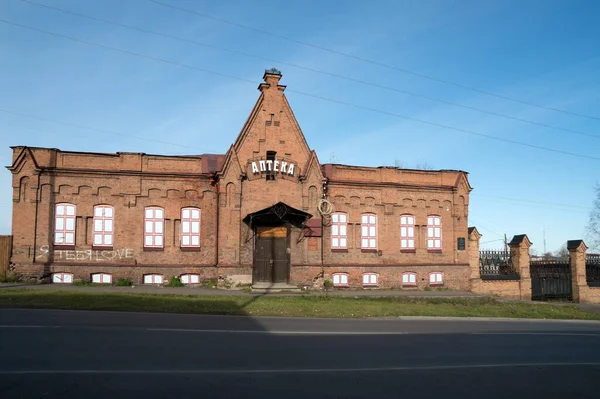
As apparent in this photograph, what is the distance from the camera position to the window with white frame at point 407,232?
30.3 meters

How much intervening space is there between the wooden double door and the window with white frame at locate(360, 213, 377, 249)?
169 inches

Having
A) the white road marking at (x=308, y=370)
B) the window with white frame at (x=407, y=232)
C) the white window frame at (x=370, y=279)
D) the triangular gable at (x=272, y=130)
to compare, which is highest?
the triangular gable at (x=272, y=130)

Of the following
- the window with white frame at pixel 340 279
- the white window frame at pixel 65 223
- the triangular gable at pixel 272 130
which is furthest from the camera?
the window with white frame at pixel 340 279

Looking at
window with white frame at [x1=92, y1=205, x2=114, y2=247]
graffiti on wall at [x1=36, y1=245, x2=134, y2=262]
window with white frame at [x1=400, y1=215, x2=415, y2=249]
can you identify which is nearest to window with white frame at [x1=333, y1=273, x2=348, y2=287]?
window with white frame at [x1=400, y1=215, x2=415, y2=249]

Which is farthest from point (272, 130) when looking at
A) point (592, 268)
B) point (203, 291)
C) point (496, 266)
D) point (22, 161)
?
point (592, 268)

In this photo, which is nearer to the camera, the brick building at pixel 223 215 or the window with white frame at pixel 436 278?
the brick building at pixel 223 215

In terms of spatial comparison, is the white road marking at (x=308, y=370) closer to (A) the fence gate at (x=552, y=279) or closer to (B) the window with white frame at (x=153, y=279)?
(B) the window with white frame at (x=153, y=279)

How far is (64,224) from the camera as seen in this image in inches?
1008

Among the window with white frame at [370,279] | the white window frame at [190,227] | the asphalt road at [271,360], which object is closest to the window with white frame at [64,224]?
the white window frame at [190,227]

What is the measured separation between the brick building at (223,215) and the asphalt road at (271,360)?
10.5m

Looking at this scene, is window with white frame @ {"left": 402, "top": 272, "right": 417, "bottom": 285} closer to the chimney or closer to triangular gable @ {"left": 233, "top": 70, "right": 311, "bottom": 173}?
triangular gable @ {"left": 233, "top": 70, "right": 311, "bottom": 173}

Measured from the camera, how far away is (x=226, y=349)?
10.9m

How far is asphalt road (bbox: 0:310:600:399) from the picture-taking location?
7887 mm

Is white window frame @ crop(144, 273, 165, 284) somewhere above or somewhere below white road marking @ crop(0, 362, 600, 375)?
above
